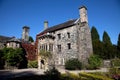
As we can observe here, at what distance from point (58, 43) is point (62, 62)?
4572 millimetres

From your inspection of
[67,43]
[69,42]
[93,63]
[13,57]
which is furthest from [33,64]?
[93,63]

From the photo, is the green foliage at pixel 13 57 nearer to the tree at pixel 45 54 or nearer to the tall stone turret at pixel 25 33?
the tree at pixel 45 54

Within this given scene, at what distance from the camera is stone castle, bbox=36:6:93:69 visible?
103ft

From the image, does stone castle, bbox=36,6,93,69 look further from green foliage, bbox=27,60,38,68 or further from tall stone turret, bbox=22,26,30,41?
tall stone turret, bbox=22,26,30,41

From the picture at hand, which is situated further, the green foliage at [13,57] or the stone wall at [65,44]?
the stone wall at [65,44]

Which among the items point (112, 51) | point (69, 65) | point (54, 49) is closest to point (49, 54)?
point (54, 49)

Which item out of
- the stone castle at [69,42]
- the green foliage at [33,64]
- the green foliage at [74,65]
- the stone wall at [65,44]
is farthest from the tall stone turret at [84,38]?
the green foliage at [33,64]

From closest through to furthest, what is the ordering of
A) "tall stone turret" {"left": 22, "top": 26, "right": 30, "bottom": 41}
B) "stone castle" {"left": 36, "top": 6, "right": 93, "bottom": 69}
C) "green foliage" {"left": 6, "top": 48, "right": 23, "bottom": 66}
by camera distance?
"green foliage" {"left": 6, "top": 48, "right": 23, "bottom": 66}, "stone castle" {"left": 36, "top": 6, "right": 93, "bottom": 69}, "tall stone turret" {"left": 22, "top": 26, "right": 30, "bottom": 41}

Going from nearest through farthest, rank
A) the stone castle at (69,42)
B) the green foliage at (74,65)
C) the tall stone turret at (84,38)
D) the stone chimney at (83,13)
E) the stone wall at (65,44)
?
1. the green foliage at (74,65)
2. the tall stone turret at (84,38)
3. the stone castle at (69,42)
4. the stone wall at (65,44)
5. the stone chimney at (83,13)

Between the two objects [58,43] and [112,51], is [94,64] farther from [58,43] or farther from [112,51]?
[112,51]

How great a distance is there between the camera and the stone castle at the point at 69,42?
31.2 meters

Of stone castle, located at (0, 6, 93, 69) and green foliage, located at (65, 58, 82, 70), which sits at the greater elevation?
stone castle, located at (0, 6, 93, 69)

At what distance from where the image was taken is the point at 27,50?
122 ft

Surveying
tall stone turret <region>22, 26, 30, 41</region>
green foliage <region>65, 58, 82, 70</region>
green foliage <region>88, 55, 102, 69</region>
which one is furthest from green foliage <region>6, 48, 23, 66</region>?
green foliage <region>88, 55, 102, 69</region>
